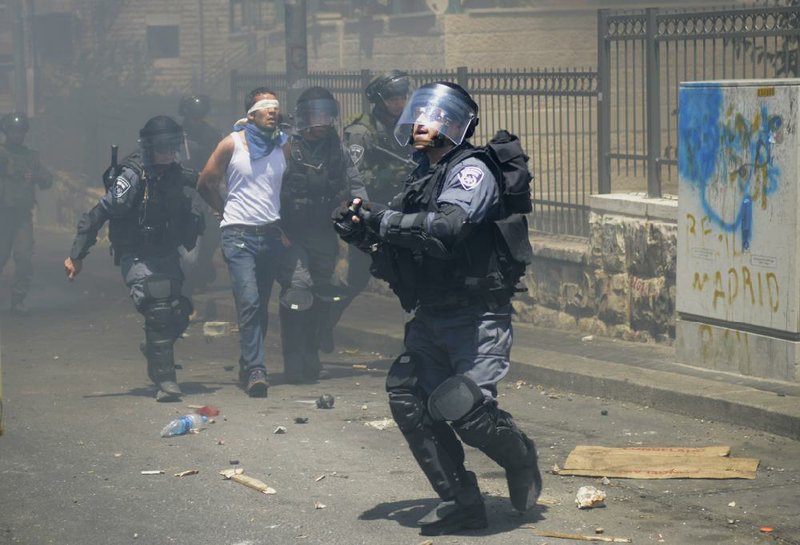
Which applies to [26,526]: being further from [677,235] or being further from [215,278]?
[215,278]

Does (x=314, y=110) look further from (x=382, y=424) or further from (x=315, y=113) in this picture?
(x=382, y=424)

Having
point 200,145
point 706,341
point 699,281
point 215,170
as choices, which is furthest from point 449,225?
point 200,145

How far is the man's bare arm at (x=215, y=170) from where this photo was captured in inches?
366

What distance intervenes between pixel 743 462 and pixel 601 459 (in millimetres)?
655

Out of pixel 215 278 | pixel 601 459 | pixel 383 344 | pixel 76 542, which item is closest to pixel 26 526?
pixel 76 542

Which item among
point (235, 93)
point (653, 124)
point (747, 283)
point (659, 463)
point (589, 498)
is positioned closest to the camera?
point (589, 498)

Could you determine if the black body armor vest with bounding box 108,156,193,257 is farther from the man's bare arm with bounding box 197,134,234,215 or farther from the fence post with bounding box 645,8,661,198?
the fence post with bounding box 645,8,661,198

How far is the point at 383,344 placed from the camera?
11078 millimetres

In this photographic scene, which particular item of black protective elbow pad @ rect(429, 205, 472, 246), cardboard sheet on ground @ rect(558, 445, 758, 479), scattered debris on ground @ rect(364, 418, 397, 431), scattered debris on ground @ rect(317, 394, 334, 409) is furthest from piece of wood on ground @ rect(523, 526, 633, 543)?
scattered debris on ground @ rect(317, 394, 334, 409)

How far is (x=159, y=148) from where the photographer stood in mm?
9094

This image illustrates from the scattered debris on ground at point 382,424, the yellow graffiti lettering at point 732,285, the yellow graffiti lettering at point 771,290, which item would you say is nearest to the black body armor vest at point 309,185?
the scattered debris on ground at point 382,424

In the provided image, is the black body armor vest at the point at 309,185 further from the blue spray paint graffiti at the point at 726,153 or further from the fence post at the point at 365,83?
the fence post at the point at 365,83

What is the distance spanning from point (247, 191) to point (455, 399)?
404 centimetres

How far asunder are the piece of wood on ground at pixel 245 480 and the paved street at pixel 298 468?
0.13 ft
